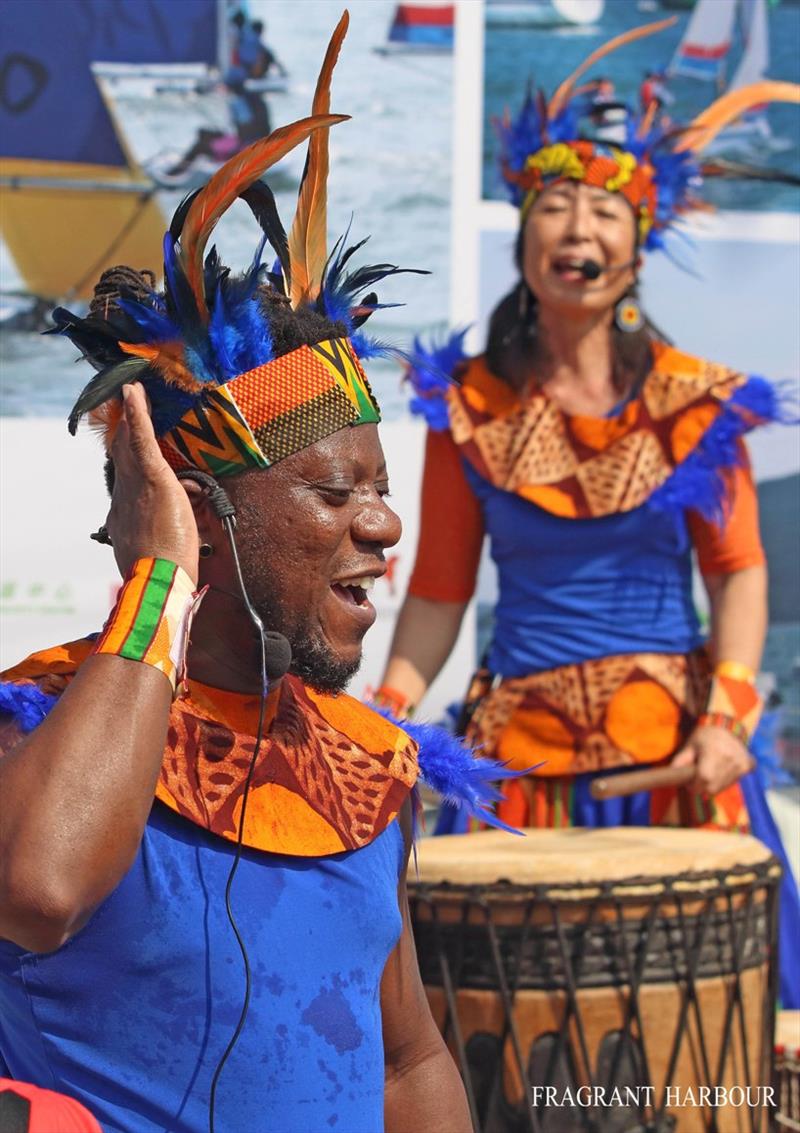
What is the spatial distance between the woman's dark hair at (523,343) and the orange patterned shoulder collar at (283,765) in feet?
7.65

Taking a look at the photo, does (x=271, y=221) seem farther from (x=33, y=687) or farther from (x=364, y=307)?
(x=33, y=687)

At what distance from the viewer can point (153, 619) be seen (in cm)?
173

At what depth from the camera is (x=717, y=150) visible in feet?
18.0

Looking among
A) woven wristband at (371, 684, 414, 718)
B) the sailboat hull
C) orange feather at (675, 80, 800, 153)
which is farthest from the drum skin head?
the sailboat hull

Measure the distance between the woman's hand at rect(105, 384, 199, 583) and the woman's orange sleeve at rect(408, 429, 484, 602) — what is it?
8.24ft

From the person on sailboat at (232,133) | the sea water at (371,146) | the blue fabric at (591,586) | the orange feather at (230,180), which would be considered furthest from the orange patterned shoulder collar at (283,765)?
the person on sailboat at (232,133)

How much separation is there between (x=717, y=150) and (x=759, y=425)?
160 cm

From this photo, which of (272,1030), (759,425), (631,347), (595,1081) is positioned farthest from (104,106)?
(272,1030)

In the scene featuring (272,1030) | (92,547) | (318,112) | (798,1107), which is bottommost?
(798,1107)

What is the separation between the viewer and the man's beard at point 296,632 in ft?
6.50

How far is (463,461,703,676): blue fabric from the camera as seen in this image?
4160mm

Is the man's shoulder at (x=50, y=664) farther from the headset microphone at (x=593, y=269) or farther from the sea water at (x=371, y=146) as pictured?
the sea water at (x=371, y=146)

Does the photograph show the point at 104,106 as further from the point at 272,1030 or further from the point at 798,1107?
the point at 272,1030

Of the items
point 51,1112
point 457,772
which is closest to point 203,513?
point 457,772
